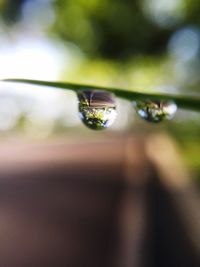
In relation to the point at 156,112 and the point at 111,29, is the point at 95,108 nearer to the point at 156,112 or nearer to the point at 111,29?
the point at 156,112

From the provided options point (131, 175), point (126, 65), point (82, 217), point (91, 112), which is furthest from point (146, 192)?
point (126, 65)

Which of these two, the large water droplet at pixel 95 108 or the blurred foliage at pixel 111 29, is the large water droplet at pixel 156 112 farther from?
the blurred foliage at pixel 111 29

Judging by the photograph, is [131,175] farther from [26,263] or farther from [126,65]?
[126,65]

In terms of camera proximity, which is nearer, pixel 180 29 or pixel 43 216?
pixel 43 216

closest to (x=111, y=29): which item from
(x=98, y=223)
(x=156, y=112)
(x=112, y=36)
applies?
(x=112, y=36)

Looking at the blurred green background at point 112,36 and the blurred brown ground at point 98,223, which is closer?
the blurred brown ground at point 98,223

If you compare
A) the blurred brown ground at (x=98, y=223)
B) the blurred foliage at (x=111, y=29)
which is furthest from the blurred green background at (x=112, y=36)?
the blurred brown ground at (x=98, y=223)

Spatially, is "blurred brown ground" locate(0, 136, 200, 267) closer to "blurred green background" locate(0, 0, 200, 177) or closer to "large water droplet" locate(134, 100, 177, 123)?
"large water droplet" locate(134, 100, 177, 123)

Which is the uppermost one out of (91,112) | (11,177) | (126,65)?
(126,65)

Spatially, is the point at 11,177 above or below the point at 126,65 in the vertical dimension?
below
